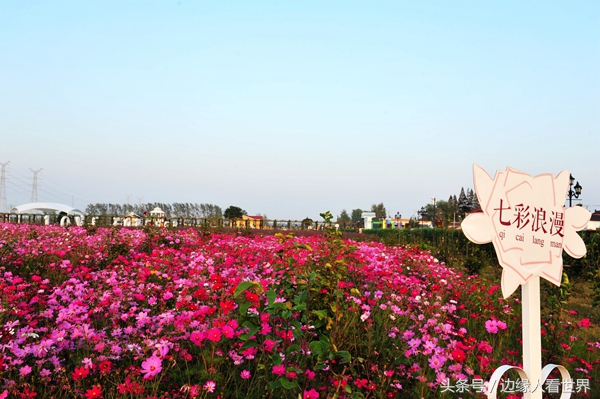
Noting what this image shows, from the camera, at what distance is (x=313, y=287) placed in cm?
267

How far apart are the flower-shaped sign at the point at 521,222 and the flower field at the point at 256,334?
0.77 metres

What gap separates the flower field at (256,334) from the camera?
8.40ft

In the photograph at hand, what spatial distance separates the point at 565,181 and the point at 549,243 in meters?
0.49

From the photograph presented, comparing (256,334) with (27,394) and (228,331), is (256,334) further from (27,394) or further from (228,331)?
(27,394)

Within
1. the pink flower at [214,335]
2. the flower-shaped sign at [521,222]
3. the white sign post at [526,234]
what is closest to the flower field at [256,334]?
the pink flower at [214,335]

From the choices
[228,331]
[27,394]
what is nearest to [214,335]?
[228,331]

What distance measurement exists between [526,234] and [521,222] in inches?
3.4

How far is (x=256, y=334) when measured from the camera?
2895 mm

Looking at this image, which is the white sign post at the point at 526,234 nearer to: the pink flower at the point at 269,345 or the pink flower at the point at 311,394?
the pink flower at the point at 311,394

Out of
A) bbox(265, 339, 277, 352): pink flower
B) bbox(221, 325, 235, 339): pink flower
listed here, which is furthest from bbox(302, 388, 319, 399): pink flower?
bbox(221, 325, 235, 339): pink flower

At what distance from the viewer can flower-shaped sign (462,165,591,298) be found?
8.11ft

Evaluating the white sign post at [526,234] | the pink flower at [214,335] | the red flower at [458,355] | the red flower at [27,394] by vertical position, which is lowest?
the red flower at [27,394]

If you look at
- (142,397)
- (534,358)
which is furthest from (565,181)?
(142,397)

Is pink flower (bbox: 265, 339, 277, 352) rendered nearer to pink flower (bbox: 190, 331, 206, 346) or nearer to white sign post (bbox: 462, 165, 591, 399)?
pink flower (bbox: 190, 331, 206, 346)
